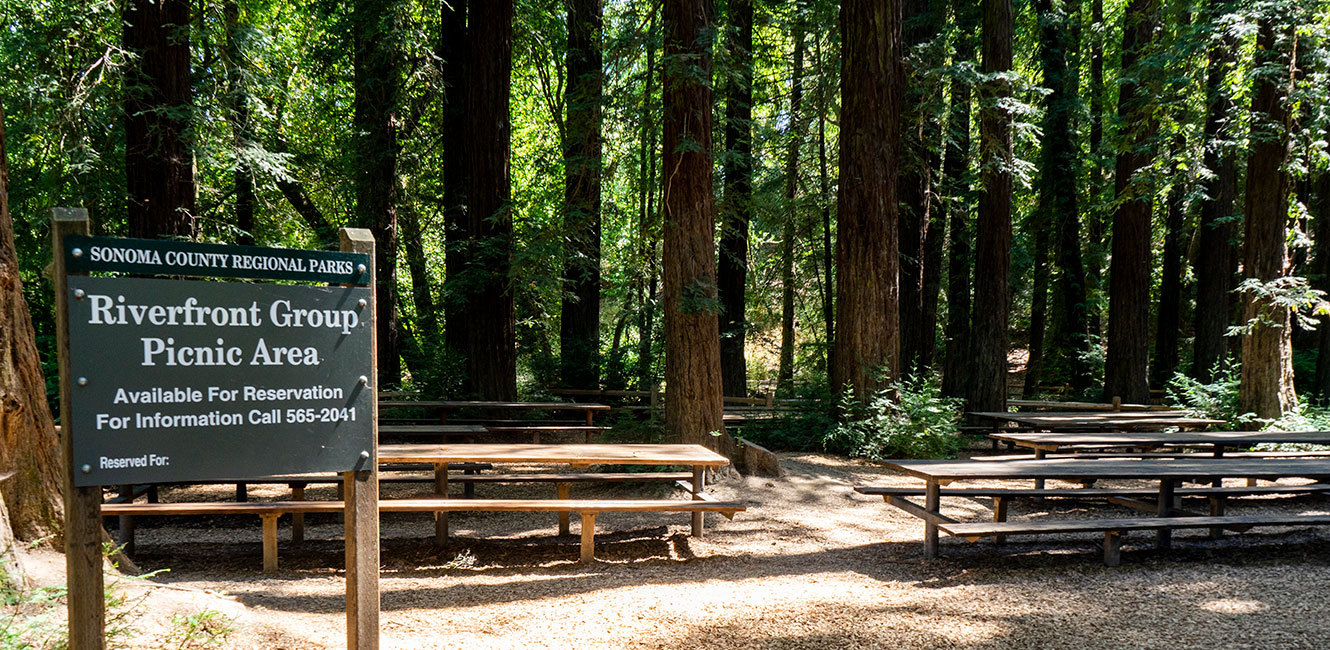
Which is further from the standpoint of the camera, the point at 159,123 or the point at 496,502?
the point at 159,123

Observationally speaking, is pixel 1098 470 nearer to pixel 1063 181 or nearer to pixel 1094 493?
pixel 1094 493

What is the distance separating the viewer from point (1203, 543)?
6.38 metres

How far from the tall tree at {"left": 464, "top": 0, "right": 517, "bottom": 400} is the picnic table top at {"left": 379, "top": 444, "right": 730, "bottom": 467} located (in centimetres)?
604

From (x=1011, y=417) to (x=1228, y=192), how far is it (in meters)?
10.7

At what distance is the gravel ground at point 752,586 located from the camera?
4.29 meters

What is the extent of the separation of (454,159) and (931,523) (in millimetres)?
10558

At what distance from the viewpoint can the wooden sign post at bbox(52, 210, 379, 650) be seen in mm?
2551

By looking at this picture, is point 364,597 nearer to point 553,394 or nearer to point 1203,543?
point 1203,543

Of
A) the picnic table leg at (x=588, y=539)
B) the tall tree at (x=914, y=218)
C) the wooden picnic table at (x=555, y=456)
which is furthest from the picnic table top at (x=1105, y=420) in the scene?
the picnic table leg at (x=588, y=539)

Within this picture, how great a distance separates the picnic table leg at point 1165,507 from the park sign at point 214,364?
599cm

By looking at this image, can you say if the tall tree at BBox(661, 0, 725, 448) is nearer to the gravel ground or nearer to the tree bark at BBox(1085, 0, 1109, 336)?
the gravel ground

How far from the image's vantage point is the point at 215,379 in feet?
8.99

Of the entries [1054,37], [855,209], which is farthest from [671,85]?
[1054,37]

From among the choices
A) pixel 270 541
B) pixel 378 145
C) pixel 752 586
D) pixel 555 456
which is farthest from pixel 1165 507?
pixel 378 145
